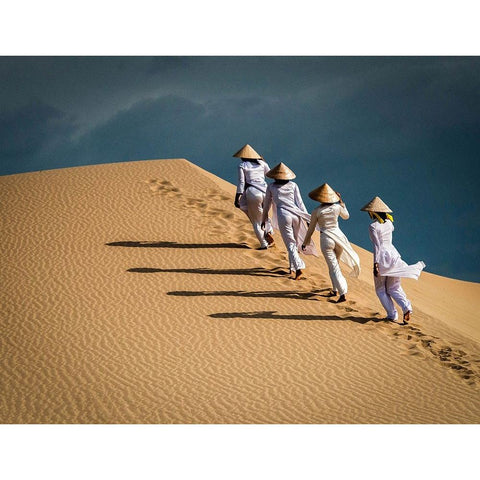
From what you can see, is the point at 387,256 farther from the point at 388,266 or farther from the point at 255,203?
the point at 255,203

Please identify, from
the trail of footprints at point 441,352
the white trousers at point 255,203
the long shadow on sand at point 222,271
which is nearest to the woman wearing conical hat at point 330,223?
the trail of footprints at point 441,352

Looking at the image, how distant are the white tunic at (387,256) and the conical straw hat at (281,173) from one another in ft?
6.77

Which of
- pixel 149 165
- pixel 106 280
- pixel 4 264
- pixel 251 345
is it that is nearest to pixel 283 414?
pixel 251 345

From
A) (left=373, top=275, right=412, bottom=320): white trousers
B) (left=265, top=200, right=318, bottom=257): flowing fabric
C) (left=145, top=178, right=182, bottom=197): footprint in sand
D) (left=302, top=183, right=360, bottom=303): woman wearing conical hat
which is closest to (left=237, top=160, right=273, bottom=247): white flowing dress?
(left=265, top=200, right=318, bottom=257): flowing fabric

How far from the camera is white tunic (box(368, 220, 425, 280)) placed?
49.5ft

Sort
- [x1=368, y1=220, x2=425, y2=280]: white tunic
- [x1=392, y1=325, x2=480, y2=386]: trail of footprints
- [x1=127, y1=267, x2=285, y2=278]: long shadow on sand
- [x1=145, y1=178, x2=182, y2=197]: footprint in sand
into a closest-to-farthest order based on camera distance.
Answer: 1. [x1=392, y1=325, x2=480, y2=386]: trail of footprints
2. [x1=368, y1=220, x2=425, y2=280]: white tunic
3. [x1=127, y1=267, x2=285, y2=278]: long shadow on sand
4. [x1=145, y1=178, x2=182, y2=197]: footprint in sand

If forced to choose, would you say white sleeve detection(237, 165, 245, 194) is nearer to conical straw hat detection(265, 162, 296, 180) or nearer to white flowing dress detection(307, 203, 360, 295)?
conical straw hat detection(265, 162, 296, 180)

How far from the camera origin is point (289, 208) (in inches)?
655

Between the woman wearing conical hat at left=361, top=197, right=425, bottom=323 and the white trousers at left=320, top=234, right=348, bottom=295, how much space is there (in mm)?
694

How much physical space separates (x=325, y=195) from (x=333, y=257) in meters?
1.09

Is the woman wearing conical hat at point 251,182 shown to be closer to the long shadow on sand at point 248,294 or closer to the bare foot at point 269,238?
the bare foot at point 269,238

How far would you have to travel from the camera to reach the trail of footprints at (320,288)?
1426 centimetres

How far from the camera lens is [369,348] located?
14.4 m

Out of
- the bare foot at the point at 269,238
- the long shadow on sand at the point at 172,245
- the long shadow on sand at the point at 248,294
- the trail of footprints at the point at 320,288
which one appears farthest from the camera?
the long shadow on sand at the point at 172,245
